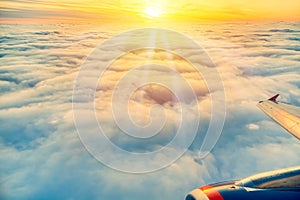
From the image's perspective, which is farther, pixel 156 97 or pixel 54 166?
pixel 156 97

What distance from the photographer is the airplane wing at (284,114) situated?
11459mm

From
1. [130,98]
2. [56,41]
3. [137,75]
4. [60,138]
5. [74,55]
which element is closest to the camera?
[60,138]

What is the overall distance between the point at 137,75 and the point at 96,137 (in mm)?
53909

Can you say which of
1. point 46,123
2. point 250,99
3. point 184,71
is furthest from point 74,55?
point 250,99

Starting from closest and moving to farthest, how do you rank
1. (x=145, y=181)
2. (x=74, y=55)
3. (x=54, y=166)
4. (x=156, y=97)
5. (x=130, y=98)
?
(x=145, y=181) < (x=54, y=166) < (x=130, y=98) < (x=156, y=97) < (x=74, y=55)

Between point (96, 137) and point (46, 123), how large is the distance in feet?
48.7

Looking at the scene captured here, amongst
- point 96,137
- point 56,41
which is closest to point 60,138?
point 96,137

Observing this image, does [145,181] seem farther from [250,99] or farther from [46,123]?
[250,99]

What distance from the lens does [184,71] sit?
11225cm

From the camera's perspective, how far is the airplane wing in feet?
37.6

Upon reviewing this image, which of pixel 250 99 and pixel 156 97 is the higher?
pixel 250 99

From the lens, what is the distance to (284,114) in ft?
42.8

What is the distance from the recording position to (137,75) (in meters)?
100

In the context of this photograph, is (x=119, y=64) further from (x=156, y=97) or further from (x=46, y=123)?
(x=46, y=123)
